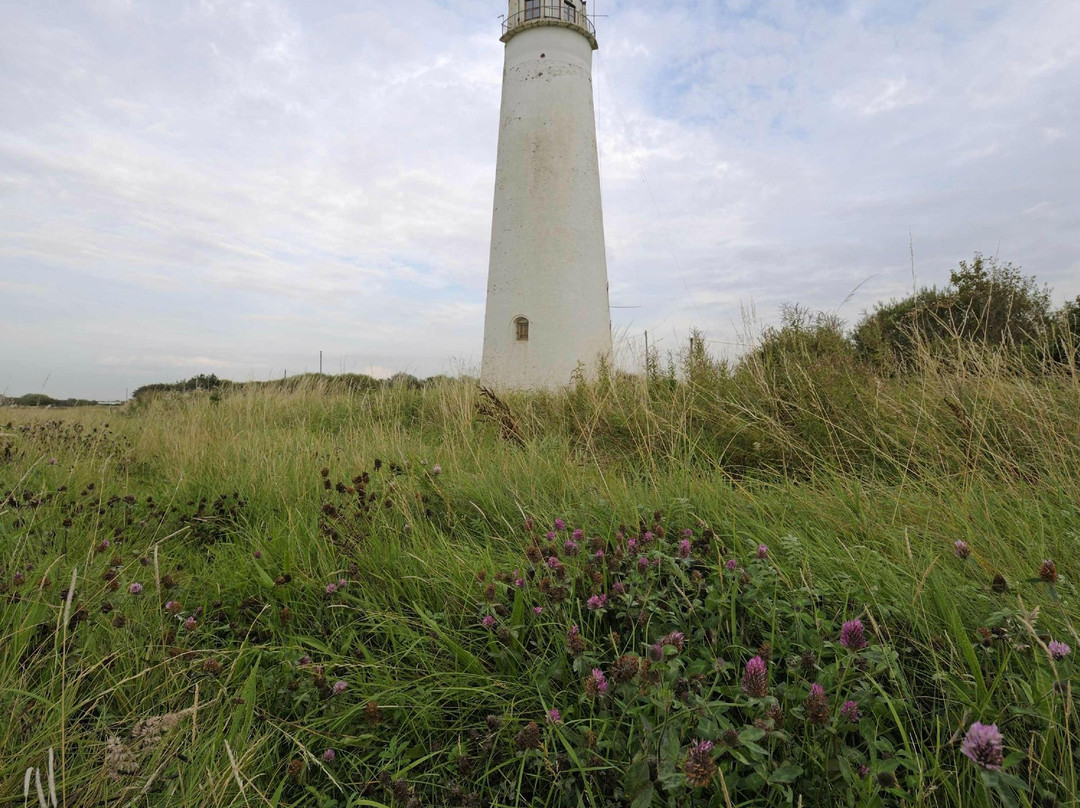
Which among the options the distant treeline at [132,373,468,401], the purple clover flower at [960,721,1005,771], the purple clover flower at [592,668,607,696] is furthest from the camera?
the distant treeline at [132,373,468,401]

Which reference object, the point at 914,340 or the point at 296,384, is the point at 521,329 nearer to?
the point at 296,384

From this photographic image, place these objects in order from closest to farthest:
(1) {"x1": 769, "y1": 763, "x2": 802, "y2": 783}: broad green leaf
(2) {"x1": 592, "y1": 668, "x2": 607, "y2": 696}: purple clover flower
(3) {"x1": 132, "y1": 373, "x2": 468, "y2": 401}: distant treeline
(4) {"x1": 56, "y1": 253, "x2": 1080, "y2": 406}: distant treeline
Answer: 1. (1) {"x1": 769, "y1": 763, "x2": 802, "y2": 783}: broad green leaf
2. (2) {"x1": 592, "y1": 668, "x2": 607, "y2": 696}: purple clover flower
3. (4) {"x1": 56, "y1": 253, "x2": 1080, "y2": 406}: distant treeline
4. (3) {"x1": 132, "y1": 373, "x2": 468, "y2": 401}: distant treeline

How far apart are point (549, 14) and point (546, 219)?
4.61m

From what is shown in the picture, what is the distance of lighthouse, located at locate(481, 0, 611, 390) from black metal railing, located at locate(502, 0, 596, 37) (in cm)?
2

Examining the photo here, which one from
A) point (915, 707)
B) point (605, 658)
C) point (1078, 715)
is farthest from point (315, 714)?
point (1078, 715)

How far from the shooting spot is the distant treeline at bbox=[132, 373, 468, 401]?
1159cm

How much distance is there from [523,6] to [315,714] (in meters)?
14.5

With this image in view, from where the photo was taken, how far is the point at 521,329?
39.2 ft

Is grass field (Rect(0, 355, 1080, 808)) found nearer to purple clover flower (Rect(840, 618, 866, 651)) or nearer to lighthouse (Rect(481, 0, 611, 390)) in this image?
purple clover flower (Rect(840, 618, 866, 651))

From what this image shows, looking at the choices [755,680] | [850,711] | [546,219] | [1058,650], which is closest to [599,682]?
[755,680]

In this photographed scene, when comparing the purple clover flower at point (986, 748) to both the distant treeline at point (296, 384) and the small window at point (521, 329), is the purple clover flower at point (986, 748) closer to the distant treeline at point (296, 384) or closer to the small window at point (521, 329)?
the distant treeline at point (296, 384)

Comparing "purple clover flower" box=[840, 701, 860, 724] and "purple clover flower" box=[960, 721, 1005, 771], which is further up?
"purple clover flower" box=[960, 721, 1005, 771]

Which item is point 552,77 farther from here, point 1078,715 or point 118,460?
point 1078,715

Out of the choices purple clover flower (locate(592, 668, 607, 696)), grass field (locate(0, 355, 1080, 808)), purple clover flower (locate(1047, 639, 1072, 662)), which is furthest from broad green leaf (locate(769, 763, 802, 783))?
purple clover flower (locate(1047, 639, 1072, 662))
